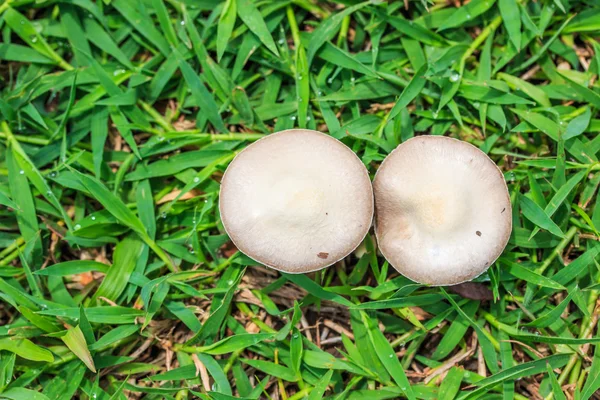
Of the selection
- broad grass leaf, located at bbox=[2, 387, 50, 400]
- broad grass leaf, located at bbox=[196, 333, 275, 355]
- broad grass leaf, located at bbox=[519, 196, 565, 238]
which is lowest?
broad grass leaf, located at bbox=[2, 387, 50, 400]

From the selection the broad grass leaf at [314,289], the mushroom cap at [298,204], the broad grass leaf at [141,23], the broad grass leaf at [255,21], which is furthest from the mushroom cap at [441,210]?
the broad grass leaf at [141,23]

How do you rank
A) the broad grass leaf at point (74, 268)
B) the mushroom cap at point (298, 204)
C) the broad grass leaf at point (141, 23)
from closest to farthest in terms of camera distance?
the mushroom cap at point (298, 204)
the broad grass leaf at point (74, 268)
the broad grass leaf at point (141, 23)

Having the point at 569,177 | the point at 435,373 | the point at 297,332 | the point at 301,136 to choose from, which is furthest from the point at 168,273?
the point at 569,177

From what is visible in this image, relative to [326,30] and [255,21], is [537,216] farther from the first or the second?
[255,21]

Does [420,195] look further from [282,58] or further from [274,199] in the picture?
[282,58]

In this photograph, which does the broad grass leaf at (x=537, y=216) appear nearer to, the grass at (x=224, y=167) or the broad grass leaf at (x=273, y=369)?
the grass at (x=224, y=167)

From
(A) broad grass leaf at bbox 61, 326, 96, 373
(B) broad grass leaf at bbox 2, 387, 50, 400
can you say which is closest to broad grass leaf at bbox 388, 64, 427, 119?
(A) broad grass leaf at bbox 61, 326, 96, 373

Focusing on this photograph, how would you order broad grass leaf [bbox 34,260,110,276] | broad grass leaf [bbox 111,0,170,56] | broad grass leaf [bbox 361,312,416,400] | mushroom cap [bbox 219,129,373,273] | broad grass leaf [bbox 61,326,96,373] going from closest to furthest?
mushroom cap [bbox 219,129,373,273]
broad grass leaf [bbox 61,326,96,373]
broad grass leaf [bbox 361,312,416,400]
broad grass leaf [bbox 34,260,110,276]
broad grass leaf [bbox 111,0,170,56]

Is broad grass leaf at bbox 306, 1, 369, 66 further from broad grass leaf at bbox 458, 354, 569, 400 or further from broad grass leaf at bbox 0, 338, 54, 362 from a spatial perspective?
broad grass leaf at bbox 0, 338, 54, 362

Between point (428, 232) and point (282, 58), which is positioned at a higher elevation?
point (282, 58)
